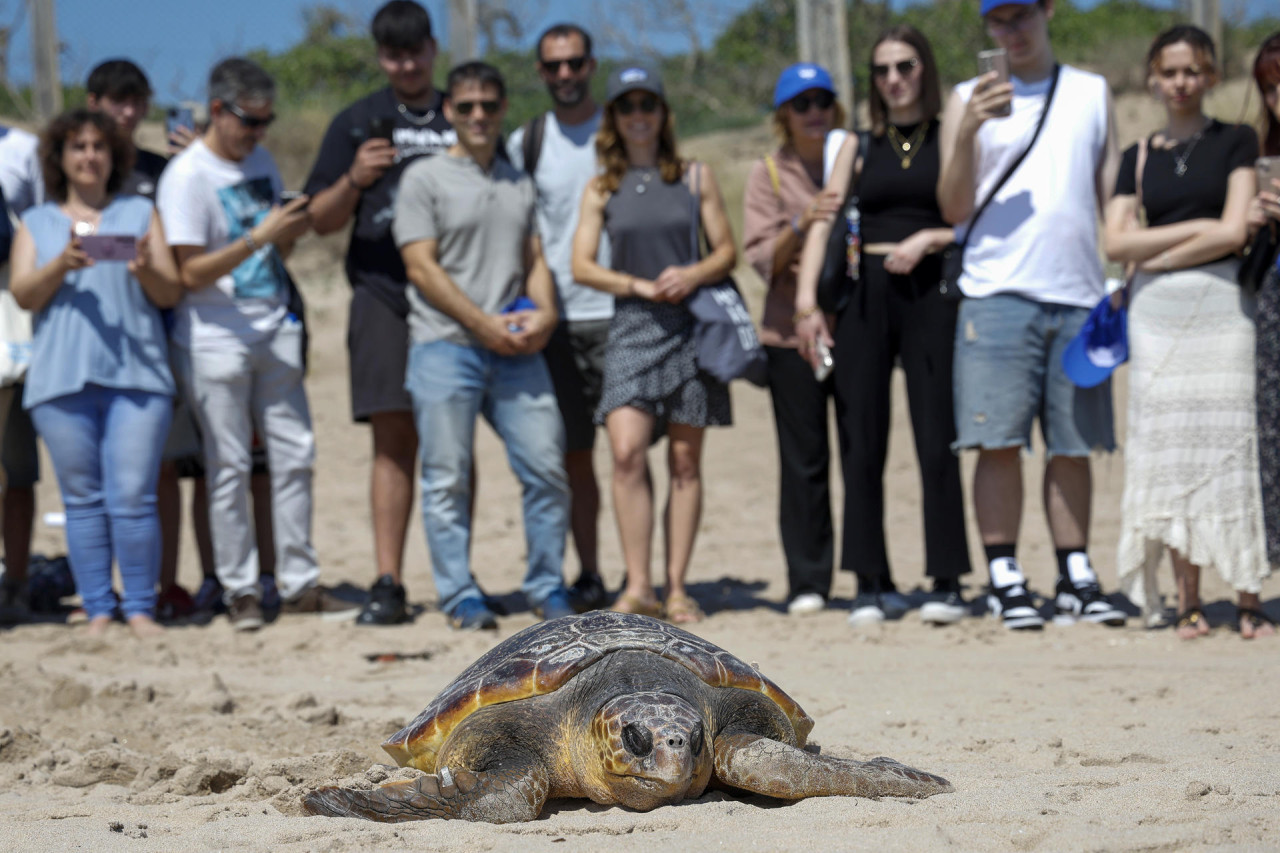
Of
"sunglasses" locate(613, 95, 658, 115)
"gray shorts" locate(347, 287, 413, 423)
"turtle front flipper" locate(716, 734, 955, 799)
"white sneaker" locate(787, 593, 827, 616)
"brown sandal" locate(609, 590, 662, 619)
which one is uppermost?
"sunglasses" locate(613, 95, 658, 115)

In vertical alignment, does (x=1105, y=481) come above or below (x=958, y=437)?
below

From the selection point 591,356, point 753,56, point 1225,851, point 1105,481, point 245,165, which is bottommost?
point 1105,481

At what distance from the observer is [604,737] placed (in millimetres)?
2727

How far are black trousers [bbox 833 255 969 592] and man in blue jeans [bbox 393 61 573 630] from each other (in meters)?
1.22

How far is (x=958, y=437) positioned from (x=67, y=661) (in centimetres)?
356

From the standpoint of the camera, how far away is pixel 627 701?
9.00 ft

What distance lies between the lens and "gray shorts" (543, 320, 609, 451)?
5.53 meters

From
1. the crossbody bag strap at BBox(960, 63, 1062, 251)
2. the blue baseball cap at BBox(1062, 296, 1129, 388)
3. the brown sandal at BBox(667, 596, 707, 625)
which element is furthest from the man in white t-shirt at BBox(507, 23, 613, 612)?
the blue baseball cap at BBox(1062, 296, 1129, 388)

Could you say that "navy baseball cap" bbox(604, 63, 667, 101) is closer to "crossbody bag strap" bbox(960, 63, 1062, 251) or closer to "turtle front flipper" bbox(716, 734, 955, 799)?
"crossbody bag strap" bbox(960, 63, 1062, 251)

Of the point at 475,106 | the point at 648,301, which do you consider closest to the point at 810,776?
the point at 648,301

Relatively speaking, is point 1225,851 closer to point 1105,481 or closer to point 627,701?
point 627,701

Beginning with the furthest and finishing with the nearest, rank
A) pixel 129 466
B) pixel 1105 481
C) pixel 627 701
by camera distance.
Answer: pixel 1105 481 < pixel 129 466 < pixel 627 701

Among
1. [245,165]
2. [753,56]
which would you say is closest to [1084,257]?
[245,165]

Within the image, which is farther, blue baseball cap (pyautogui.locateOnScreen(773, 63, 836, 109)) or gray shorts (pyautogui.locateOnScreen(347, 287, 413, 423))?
gray shorts (pyautogui.locateOnScreen(347, 287, 413, 423))
